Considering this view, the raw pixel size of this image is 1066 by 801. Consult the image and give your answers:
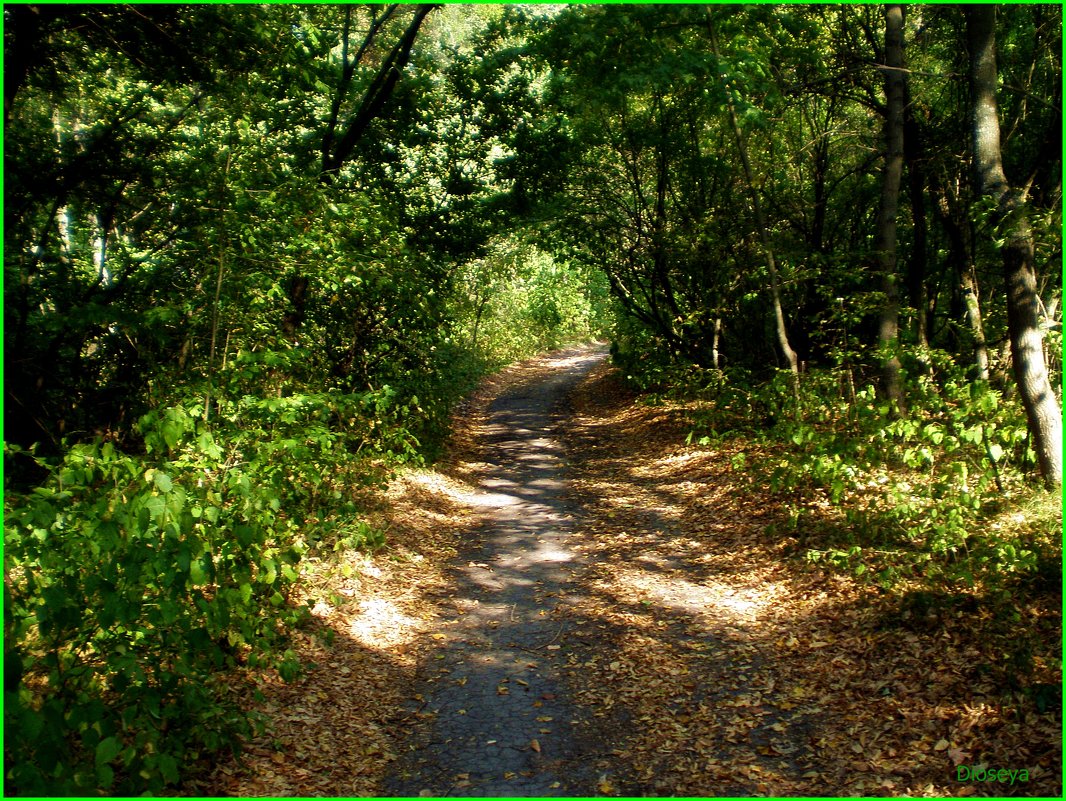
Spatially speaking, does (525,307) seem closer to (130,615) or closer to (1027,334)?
(1027,334)

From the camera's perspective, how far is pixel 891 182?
8297mm

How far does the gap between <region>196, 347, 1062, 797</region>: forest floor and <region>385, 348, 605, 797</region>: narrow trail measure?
0.7 inches

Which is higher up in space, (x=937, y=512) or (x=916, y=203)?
(x=916, y=203)

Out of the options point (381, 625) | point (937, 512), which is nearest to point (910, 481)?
point (937, 512)

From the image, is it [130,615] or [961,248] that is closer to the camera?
[130,615]

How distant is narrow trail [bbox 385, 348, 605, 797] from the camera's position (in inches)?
175

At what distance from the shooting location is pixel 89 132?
297 inches

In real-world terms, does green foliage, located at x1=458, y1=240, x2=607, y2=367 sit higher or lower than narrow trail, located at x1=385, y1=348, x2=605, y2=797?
higher

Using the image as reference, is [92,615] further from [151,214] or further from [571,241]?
[571,241]

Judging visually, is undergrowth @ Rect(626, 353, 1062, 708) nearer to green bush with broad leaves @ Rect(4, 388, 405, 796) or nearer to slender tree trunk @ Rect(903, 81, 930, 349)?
slender tree trunk @ Rect(903, 81, 930, 349)

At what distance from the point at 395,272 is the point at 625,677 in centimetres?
487

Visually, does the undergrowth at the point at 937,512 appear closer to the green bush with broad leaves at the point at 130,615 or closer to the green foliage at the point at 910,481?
the green foliage at the point at 910,481

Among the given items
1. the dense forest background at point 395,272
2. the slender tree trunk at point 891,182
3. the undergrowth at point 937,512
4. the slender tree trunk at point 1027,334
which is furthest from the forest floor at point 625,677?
the slender tree trunk at point 891,182

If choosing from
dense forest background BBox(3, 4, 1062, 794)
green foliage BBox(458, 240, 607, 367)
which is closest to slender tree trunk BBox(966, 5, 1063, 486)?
dense forest background BBox(3, 4, 1062, 794)
